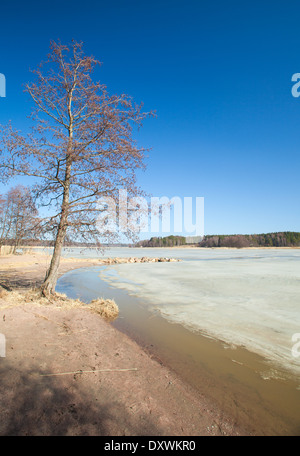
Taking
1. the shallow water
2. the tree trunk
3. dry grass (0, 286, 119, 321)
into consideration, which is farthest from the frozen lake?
dry grass (0, 286, 119, 321)

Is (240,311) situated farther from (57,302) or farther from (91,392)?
(57,302)

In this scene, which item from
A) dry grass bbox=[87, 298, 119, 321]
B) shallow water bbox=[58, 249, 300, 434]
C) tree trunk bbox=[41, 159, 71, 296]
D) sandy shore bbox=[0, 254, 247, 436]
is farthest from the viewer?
tree trunk bbox=[41, 159, 71, 296]

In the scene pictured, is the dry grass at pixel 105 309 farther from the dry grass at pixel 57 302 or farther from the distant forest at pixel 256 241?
the distant forest at pixel 256 241

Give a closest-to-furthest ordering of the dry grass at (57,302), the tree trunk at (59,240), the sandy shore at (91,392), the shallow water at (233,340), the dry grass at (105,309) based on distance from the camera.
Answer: the sandy shore at (91,392) < the shallow water at (233,340) < the dry grass at (57,302) < the dry grass at (105,309) < the tree trunk at (59,240)

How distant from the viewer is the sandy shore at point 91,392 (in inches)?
108

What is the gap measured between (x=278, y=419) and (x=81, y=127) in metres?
9.57

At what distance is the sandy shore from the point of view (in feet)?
9.03

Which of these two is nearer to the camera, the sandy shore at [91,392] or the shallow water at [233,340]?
the sandy shore at [91,392]

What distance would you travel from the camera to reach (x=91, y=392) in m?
3.42

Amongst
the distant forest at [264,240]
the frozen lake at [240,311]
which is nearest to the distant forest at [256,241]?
the distant forest at [264,240]

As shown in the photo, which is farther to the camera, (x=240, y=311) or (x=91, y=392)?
(x=240, y=311)

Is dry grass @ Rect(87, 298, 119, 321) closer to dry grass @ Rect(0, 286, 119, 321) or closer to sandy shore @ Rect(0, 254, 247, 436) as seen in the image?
dry grass @ Rect(0, 286, 119, 321)

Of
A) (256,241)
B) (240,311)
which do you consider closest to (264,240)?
(256,241)

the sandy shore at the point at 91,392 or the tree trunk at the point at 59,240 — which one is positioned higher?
the tree trunk at the point at 59,240
